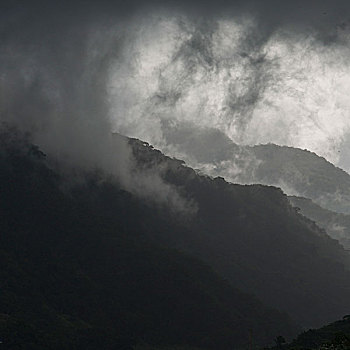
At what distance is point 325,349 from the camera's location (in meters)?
183
